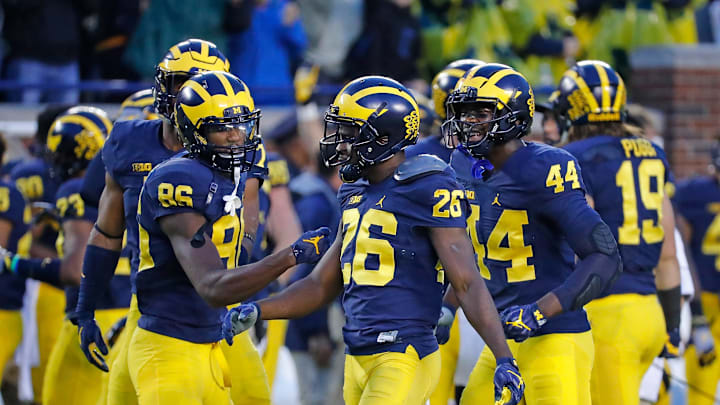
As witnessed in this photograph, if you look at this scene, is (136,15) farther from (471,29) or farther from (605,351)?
(605,351)

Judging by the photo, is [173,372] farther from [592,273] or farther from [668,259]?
[668,259]

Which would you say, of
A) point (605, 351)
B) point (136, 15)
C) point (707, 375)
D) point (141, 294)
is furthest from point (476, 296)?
point (136, 15)

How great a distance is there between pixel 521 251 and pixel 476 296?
0.70 meters

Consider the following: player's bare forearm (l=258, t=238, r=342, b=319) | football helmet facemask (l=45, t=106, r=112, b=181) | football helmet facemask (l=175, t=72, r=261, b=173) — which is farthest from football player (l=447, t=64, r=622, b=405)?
football helmet facemask (l=45, t=106, r=112, b=181)

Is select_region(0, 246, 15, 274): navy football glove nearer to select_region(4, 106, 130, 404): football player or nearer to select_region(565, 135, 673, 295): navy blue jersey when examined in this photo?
select_region(4, 106, 130, 404): football player

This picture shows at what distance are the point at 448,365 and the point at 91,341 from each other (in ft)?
5.61

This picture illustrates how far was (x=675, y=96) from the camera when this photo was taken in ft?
39.6

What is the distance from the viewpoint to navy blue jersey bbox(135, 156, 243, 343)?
15.3 ft

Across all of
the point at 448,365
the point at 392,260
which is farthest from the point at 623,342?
the point at 392,260

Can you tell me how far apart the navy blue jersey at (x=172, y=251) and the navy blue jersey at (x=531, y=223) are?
1037 millimetres

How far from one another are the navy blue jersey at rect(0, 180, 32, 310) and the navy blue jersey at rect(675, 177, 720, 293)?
4262 millimetres

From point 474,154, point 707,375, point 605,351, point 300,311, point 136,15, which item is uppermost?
point 136,15

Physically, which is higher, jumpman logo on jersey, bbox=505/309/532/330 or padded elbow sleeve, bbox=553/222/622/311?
padded elbow sleeve, bbox=553/222/622/311

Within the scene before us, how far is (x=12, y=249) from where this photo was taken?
746 centimetres
